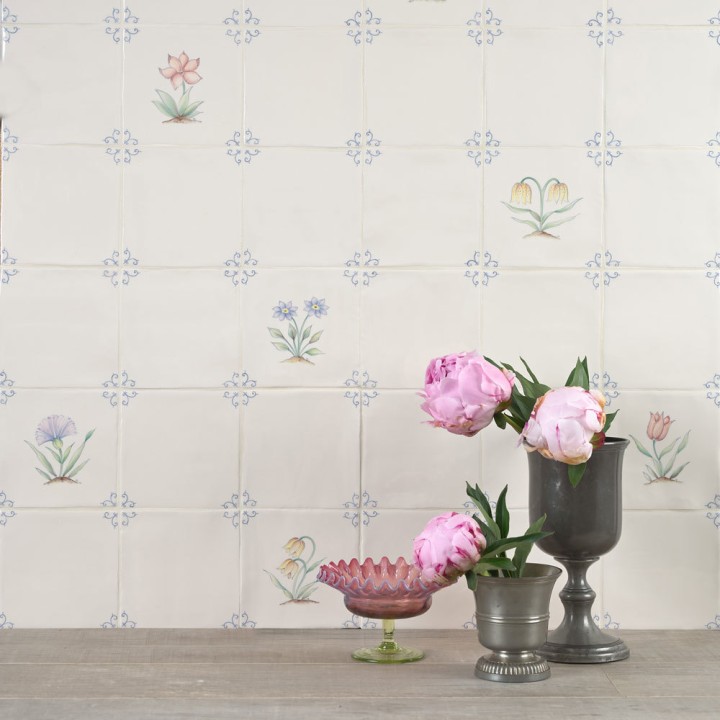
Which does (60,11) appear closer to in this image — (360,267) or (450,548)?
(360,267)

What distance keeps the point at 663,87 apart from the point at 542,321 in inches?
14.5

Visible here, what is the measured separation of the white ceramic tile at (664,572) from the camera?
131 centimetres

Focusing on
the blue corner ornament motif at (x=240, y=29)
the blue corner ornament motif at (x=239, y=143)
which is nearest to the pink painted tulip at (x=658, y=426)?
the blue corner ornament motif at (x=239, y=143)

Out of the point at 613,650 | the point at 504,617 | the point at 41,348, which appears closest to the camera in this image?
the point at 504,617

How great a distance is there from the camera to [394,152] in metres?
1.31

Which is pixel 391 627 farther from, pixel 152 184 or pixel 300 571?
pixel 152 184

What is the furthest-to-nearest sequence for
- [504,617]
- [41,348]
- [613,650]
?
[41,348] < [613,650] < [504,617]

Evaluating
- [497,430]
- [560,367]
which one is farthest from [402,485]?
[560,367]

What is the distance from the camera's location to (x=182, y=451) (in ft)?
4.29

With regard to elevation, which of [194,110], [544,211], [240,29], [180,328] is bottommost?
[180,328]

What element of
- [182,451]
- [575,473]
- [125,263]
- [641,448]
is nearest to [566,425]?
[575,473]

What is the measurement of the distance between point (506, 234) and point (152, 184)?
49 centimetres

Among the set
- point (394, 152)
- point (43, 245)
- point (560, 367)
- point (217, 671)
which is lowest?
point (217, 671)

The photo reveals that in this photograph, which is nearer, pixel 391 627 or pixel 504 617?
A: pixel 504 617
